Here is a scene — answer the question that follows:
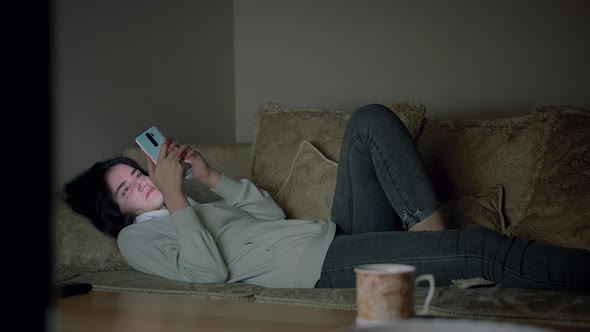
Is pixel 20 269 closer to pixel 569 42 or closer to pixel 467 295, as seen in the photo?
pixel 467 295

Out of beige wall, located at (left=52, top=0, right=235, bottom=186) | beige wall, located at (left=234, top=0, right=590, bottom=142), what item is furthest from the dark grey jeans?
beige wall, located at (left=234, top=0, right=590, bottom=142)

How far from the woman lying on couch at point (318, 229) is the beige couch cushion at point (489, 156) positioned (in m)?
0.25

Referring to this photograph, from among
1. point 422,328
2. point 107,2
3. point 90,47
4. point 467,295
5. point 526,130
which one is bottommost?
point 467,295

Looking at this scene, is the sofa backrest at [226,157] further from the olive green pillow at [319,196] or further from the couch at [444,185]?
the olive green pillow at [319,196]

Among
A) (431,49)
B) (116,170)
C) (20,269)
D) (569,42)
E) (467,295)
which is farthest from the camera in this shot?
(431,49)

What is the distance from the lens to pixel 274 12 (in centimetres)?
318

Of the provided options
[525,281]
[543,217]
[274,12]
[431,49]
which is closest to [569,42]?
[431,49]

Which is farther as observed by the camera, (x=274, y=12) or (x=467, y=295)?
(x=274, y=12)

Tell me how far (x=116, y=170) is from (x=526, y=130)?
3.99 ft

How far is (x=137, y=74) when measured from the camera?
254cm

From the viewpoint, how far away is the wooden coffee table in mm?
992

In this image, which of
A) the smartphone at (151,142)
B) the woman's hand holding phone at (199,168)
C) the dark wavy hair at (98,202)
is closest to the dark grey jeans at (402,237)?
the woman's hand holding phone at (199,168)

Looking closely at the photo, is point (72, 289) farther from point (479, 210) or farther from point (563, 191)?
point (563, 191)

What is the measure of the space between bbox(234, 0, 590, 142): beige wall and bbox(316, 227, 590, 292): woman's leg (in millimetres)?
1376
